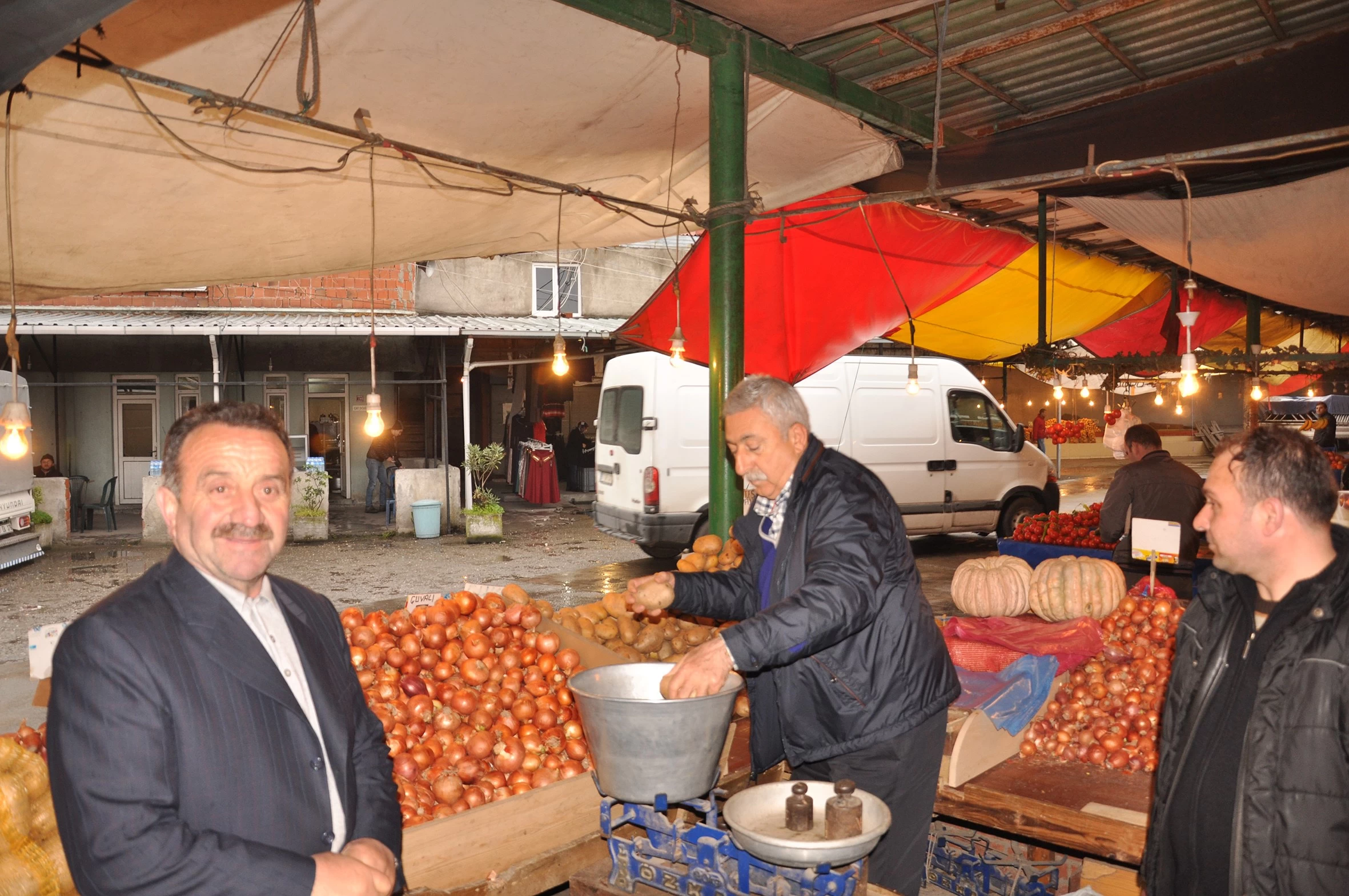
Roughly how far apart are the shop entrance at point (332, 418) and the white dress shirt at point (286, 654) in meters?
17.7

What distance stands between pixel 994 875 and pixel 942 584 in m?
7.02

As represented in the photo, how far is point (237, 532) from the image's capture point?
1798mm

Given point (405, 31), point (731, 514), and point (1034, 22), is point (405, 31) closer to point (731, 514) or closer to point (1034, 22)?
point (731, 514)

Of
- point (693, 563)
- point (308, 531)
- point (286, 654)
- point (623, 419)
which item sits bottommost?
point (308, 531)

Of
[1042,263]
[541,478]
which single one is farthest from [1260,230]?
[541,478]

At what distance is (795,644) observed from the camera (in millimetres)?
2490

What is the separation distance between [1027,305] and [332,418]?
13977 millimetres

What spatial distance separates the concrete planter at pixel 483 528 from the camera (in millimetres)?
14734

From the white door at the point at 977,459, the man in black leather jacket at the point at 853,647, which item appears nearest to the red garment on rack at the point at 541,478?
the white door at the point at 977,459

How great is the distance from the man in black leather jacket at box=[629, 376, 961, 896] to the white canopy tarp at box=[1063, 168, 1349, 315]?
5.05 meters

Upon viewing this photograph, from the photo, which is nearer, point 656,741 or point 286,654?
point 286,654

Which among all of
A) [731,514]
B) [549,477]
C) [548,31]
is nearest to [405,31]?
[548,31]

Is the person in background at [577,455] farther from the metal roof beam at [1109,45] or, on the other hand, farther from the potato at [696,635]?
the potato at [696,635]

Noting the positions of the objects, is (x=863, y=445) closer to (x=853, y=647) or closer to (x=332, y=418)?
(x=853, y=647)
